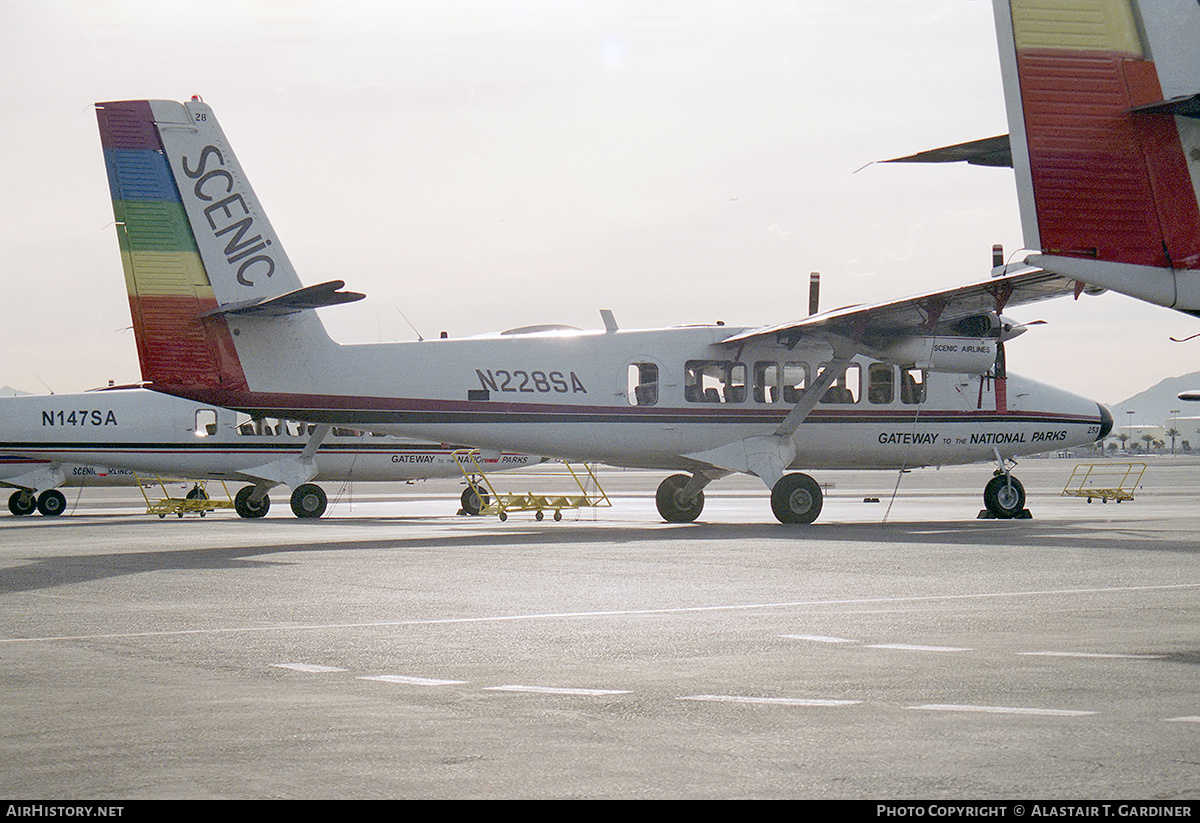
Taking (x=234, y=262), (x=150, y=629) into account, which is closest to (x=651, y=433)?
(x=234, y=262)

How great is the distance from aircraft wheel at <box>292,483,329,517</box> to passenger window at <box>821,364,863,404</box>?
617 inches

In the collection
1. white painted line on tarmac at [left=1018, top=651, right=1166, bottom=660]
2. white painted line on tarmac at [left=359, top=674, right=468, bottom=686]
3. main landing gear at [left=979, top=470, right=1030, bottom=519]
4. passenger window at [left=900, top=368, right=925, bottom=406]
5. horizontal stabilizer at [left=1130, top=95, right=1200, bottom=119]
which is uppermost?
horizontal stabilizer at [left=1130, top=95, right=1200, bottom=119]

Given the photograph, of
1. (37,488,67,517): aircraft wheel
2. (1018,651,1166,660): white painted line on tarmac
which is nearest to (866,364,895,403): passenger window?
(1018,651,1166,660): white painted line on tarmac

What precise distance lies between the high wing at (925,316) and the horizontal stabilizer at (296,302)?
902 cm

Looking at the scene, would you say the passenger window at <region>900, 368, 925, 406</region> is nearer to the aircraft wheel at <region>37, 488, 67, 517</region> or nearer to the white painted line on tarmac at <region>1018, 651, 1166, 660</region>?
the white painted line on tarmac at <region>1018, 651, 1166, 660</region>

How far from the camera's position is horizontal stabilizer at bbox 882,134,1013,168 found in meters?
13.5

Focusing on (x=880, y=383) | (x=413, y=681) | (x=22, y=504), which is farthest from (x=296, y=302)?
(x=22, y=504)

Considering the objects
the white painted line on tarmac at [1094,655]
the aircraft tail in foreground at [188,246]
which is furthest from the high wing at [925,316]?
the white painted line on tarmac at [1094,655]

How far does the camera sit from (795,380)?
27.7 metres

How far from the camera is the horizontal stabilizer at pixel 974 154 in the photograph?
13.5 meters

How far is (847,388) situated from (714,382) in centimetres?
323

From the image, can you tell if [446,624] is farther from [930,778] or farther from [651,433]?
[651,433]

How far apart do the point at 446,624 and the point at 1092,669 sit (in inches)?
219

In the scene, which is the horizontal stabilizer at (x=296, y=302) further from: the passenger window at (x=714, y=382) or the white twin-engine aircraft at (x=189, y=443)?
the white twin-engine aircraft at (x=189, y=443)
